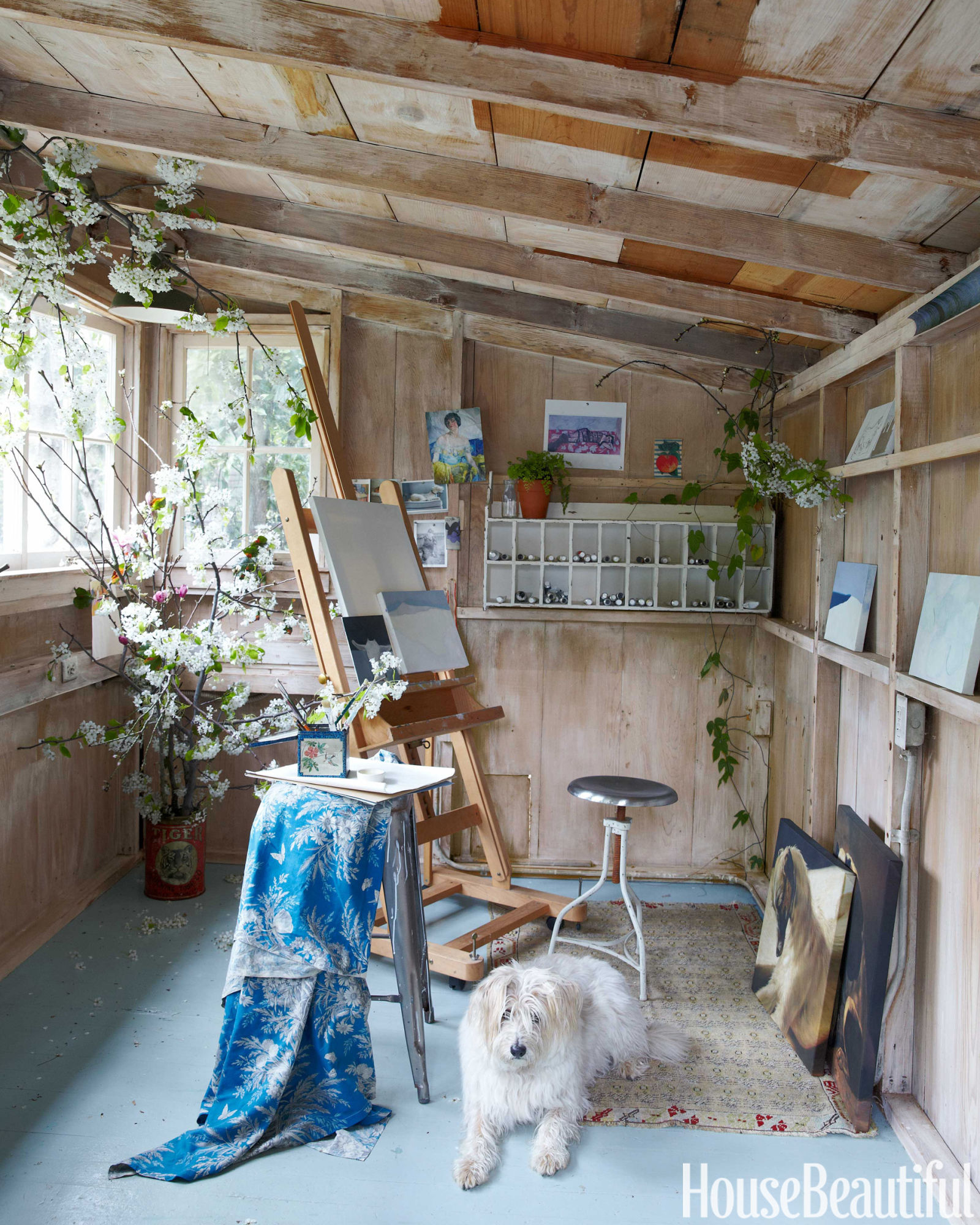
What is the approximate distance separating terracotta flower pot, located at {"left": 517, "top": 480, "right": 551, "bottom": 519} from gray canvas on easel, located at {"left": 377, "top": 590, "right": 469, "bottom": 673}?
0.67 metres

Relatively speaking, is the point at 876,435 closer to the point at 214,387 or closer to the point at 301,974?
the point at 301,974

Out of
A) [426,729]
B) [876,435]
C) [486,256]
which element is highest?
[486,256]

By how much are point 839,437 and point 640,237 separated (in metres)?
1.08

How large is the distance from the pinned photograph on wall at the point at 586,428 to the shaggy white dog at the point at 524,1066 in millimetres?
2310

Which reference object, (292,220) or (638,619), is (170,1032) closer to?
(638,619)

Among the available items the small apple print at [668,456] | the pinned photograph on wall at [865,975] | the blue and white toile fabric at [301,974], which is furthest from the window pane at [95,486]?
the pinned photograph on wall at [865,975]

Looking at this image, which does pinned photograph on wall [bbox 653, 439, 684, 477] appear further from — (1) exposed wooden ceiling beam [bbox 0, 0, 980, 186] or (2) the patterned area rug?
(1) exposed wooden ceiling beam [bbox 0, 0, 980, 186]

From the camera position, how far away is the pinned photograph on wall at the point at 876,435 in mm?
2570

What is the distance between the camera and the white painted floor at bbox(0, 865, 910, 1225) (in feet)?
6.57

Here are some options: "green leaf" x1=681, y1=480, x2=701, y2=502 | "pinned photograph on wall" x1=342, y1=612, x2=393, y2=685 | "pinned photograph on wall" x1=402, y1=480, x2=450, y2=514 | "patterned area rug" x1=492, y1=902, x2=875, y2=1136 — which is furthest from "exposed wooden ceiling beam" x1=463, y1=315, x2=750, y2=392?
"patterned area rug" x1=492, y1=902, x2=875, y2=1136

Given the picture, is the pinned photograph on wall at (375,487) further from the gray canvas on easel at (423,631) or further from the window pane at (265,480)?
the gray canvas on easel at (423,631)

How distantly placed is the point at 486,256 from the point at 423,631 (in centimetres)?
130

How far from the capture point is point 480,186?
93.6 inches

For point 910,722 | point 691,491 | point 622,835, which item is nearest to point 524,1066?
point 622,835
